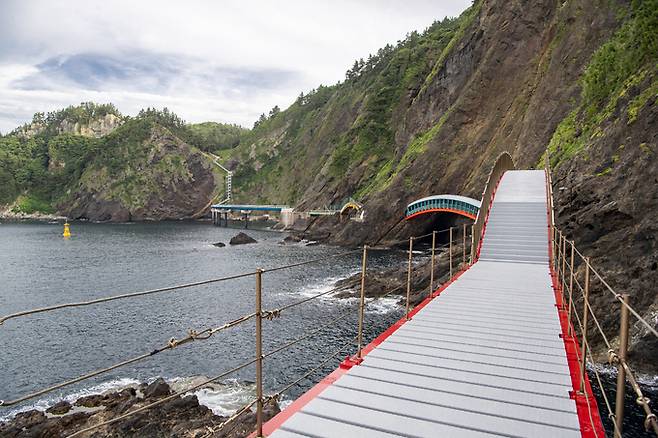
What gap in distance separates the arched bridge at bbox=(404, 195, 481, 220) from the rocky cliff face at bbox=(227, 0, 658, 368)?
2.45 metres

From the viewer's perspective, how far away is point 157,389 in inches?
645

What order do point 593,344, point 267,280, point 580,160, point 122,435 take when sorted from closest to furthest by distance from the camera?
point 122,435, point 593,344, point 580,160, point 267,280

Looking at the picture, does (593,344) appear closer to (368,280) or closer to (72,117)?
(368,280)

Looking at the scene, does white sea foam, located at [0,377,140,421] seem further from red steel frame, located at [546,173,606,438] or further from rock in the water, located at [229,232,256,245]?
rock in the water, located at [229,232,256,245]

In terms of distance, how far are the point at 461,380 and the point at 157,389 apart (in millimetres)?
14166

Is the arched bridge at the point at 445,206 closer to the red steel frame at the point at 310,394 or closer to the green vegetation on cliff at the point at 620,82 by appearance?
the green vegetation on cliff at the point at 620,82

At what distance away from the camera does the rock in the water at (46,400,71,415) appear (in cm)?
1563

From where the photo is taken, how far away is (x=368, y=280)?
1226 inches

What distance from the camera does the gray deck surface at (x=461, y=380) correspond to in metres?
4.10

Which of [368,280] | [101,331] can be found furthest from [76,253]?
[368,280]

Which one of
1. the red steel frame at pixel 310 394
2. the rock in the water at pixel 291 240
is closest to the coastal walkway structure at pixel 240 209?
the rock in the water at pixel 291 240

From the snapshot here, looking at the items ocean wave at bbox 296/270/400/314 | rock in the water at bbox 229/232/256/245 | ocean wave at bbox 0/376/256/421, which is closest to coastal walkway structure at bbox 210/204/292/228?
rock in the water at bbox 229/232/256/245

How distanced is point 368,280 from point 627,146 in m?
17.4

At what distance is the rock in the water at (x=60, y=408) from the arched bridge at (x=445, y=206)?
2994 centimetres
